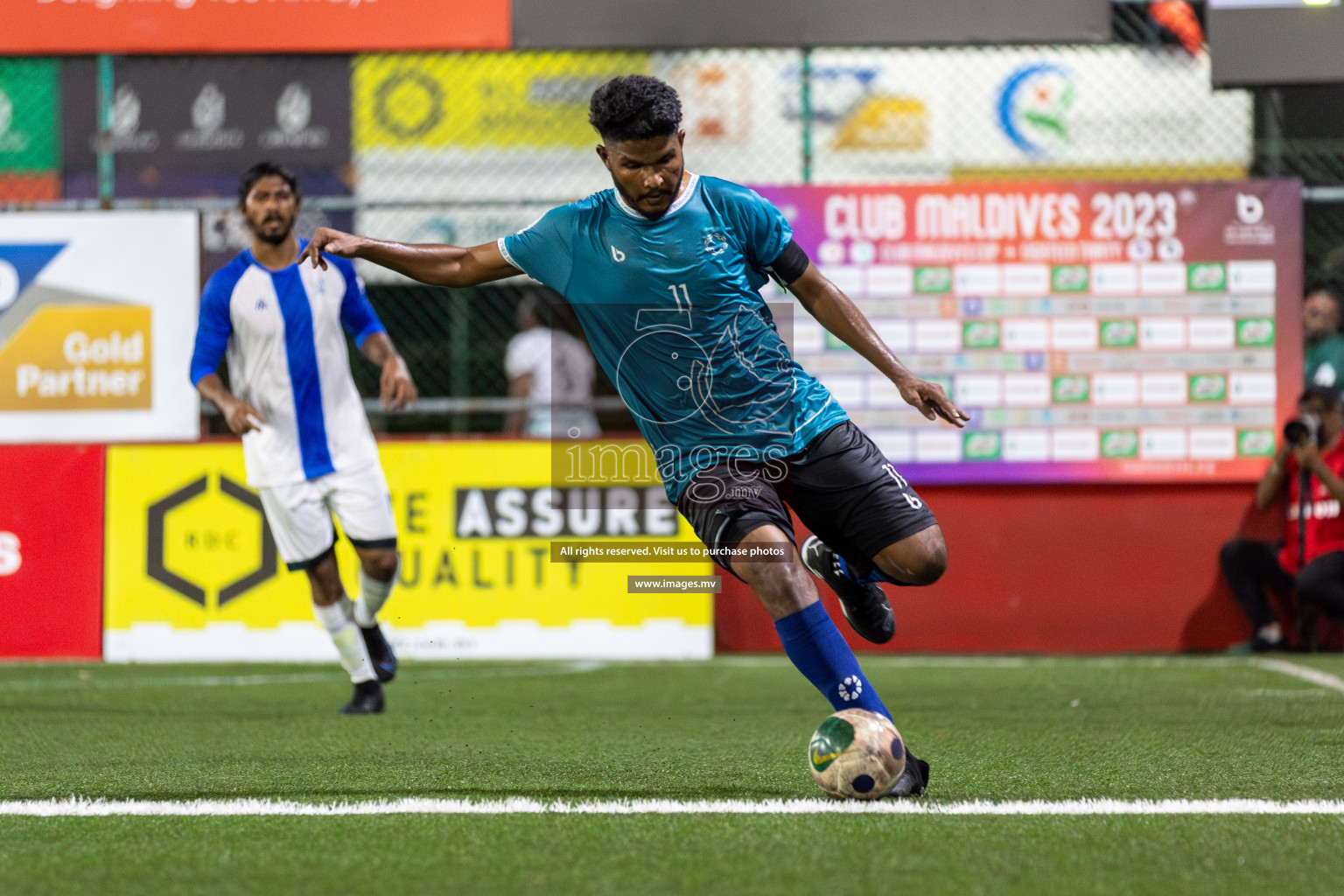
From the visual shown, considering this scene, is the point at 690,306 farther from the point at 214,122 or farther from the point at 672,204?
the point at 214,122

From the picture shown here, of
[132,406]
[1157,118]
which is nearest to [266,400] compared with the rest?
[132,406]

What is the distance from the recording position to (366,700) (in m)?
6.32

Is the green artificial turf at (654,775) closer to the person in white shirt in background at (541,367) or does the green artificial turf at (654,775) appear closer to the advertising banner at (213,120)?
the person in white shirt in background at (541,367)

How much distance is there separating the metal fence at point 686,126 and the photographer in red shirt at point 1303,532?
110 cm

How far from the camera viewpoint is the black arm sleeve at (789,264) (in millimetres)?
4254

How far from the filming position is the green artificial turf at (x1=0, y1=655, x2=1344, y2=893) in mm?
3008

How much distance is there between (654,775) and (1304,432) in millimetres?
5548

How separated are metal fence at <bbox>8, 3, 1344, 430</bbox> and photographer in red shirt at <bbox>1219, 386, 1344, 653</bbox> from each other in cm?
110

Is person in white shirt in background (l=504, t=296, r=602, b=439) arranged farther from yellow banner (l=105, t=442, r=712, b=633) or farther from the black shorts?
the black shorts

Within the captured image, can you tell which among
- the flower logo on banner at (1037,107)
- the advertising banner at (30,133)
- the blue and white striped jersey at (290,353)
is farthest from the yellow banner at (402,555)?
the flower logo on banner at (1037,107)

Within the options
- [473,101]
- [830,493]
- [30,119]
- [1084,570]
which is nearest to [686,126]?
[473,101]

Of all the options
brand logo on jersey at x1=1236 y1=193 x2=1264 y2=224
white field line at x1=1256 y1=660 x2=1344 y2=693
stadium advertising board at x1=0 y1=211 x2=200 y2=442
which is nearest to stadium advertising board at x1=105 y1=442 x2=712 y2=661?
stadium advertising board at x1=0 y1=211 x2=200 y2=442

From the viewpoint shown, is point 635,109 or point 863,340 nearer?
point 635,109

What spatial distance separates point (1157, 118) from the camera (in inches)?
378
